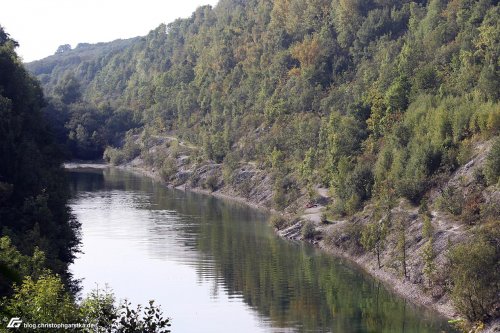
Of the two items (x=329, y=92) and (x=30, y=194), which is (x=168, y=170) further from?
(x=30, y=194)

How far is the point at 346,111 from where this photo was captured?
98.8m

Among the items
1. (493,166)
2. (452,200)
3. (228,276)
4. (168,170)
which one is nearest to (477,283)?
(452,200)

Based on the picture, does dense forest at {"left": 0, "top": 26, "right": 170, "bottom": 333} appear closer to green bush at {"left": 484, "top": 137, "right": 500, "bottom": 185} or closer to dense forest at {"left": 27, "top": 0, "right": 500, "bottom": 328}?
dense forest at {"left": 27, "top": 0, "right": 500, "bottom": 328}

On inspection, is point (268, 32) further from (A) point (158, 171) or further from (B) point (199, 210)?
(B) point (199, 210)

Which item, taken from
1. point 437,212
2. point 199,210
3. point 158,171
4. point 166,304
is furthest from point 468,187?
point 158,171

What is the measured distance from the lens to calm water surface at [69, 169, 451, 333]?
157ft

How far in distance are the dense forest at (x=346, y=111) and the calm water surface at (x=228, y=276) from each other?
14.6ft

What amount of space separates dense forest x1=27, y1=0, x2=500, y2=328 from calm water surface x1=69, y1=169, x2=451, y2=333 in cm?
445

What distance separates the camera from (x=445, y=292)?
50594 millimetres

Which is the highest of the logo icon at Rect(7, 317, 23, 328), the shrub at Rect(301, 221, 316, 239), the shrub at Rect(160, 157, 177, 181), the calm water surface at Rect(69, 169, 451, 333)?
the logo icon at Rect(7, 317, 23, 328)

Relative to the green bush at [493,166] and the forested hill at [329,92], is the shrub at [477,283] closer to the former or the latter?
the green bush at [493,166]

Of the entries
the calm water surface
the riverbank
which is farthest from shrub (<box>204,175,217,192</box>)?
the calm water surface

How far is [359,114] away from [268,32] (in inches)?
2154

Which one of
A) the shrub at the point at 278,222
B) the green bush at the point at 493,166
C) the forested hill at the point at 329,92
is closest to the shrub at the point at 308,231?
the shrub at the point at 278,222
